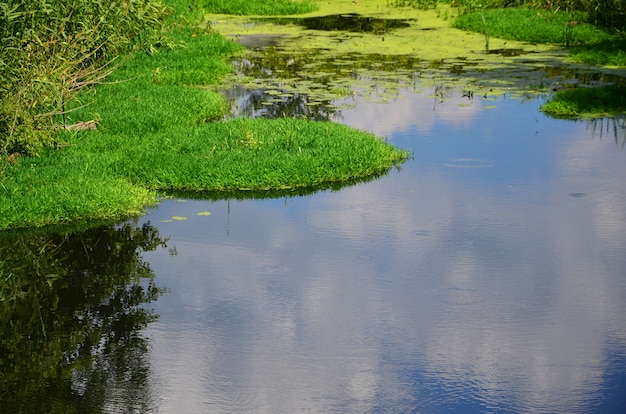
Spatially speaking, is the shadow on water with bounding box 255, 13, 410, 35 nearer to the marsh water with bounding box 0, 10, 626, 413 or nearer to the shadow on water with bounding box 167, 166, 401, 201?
the marsh water with bounding box 0, 10, 626, 413

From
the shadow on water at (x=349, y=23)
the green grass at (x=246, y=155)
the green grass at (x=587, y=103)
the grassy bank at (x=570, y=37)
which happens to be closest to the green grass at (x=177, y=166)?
the green grass at (x=246, y=155)

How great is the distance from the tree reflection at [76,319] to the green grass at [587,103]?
598cm

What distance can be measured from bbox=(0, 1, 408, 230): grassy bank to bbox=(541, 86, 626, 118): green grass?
2.74 metres

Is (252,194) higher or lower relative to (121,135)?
lower

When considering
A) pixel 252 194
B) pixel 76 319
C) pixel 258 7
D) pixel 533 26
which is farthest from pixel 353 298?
pixel 258 7

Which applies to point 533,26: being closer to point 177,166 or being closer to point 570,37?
point 570,37

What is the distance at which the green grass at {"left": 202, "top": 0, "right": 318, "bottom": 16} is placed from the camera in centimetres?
2069

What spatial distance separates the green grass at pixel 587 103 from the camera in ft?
39.6

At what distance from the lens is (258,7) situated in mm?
20734

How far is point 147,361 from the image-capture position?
576 centimetres

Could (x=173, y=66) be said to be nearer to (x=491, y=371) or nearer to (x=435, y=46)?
(x=435, y=46)

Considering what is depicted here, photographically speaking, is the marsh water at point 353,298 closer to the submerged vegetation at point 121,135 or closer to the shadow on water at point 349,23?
the submerged vegetation at point 121,135

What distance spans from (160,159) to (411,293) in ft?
12.3

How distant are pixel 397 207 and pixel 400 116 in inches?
142
